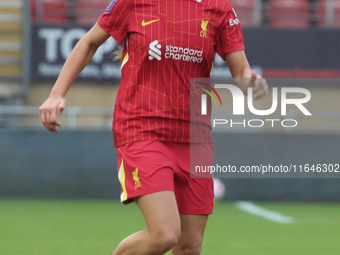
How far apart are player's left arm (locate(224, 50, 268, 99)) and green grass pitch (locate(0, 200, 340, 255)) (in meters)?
2.27

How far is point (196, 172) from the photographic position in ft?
9.39

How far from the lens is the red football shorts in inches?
105

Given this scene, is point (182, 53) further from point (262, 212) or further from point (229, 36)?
point (262, 212)

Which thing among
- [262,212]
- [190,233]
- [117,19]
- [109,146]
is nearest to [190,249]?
[190,233]

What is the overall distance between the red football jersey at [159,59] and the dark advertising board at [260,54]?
779 centimetres

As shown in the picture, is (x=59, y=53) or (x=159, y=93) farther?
(x=59, y=53)

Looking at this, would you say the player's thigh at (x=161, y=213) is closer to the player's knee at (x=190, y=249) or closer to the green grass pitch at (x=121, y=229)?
the player's knee at (x=190, y=249)

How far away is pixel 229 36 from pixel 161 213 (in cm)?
A: 103

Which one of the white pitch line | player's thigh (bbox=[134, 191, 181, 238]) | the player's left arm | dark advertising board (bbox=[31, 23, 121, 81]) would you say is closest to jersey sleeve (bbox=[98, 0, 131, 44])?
the player's left arm

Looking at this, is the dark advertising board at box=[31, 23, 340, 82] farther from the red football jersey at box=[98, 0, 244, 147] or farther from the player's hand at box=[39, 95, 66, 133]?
the player's hand at box=[39, 95, 66, 133]

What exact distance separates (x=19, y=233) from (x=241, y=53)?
3.73 m

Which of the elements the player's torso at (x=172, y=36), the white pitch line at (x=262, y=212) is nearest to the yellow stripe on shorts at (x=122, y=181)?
the player's torso at (x=172, y=36)

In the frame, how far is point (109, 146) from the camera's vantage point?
908cm

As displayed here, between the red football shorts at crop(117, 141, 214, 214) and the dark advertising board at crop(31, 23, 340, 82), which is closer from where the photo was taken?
the red football shorts at crop(117, 141, 214, 214)
